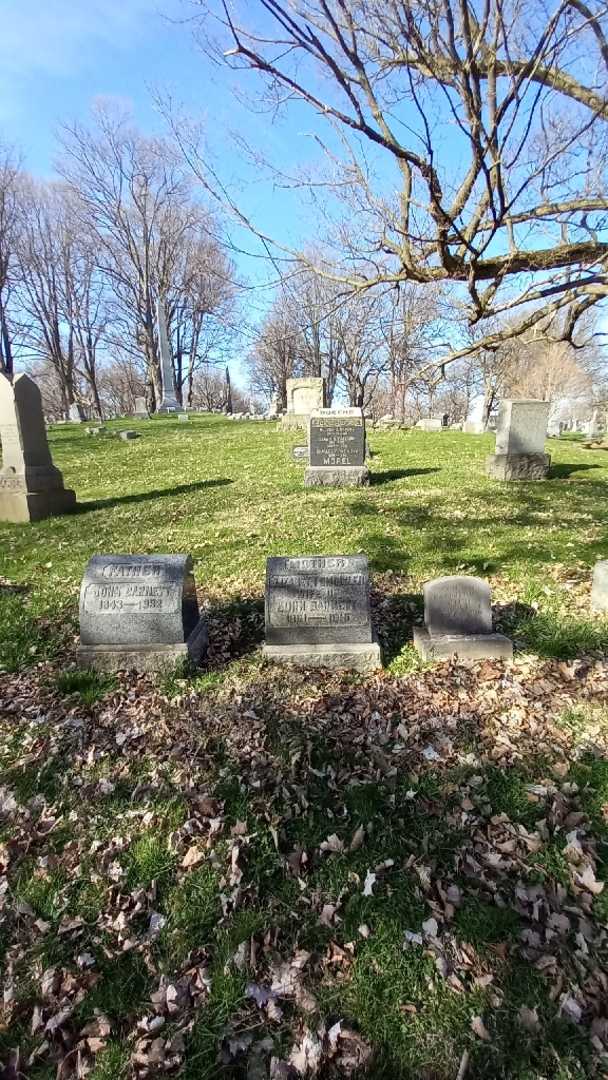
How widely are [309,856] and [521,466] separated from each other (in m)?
10.1

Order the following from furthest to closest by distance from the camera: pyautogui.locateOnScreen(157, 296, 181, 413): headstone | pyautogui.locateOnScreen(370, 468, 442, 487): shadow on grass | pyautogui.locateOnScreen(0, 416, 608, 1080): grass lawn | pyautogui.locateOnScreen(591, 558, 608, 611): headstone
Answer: pyautogui.locateOnScreen(157, 296, 181, 413): headstone
pyautogui.locateOnScreen(370, 468, 442, 487): shadow on grass
pyautogui.locateOnScreen(591, 558, 608, 611): headstone
pyautogui.locateOnScreen(0, 416, 608, 1080): grass lawn

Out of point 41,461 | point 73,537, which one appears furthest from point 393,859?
point 41,461

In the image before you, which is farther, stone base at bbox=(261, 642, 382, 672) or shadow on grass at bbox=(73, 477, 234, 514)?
shadow on grass at bbox=(73, 477, 234, 514)

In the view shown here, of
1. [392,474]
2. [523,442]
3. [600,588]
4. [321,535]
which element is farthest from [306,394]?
[600,588]

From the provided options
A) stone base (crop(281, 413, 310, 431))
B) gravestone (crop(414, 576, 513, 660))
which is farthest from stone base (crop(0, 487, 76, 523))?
stone base (crop(281, 413, 310, 431))

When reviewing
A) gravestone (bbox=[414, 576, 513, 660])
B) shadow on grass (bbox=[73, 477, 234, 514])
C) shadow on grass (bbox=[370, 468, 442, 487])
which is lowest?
gravestone (bbox=[414, 576, 513, 660])

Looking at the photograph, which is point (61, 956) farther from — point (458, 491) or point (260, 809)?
point (458, 491)

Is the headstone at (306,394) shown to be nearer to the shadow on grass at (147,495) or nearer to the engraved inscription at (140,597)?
the shadow on grass at (147,495)

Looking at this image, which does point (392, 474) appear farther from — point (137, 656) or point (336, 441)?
point (137, 656)

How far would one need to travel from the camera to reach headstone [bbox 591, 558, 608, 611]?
15.6 ft

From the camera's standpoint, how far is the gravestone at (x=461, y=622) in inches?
166

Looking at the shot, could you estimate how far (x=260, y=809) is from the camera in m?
2.96

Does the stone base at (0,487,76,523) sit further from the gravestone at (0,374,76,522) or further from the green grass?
the green grass

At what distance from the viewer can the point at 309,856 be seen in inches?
105
